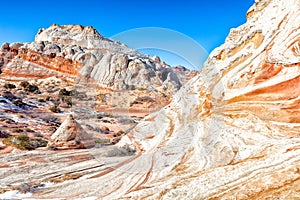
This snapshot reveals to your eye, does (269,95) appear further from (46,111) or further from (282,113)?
(46,111)

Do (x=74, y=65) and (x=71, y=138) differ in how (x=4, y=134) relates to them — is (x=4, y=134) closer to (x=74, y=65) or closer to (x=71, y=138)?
(x=71, y=138)

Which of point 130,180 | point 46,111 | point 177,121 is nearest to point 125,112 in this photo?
point 46,111

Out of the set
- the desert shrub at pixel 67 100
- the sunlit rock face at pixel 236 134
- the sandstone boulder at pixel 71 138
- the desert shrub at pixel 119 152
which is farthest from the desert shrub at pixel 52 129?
the desert shrub at pixel 67 100

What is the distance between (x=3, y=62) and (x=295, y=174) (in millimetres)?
38602

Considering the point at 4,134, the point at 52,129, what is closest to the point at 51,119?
the point at 52,129

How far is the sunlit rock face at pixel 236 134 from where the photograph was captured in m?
3.73

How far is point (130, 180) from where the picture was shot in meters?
5.14

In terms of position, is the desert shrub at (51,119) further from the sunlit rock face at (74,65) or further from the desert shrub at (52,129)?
the sunlit rock face at (74,65)

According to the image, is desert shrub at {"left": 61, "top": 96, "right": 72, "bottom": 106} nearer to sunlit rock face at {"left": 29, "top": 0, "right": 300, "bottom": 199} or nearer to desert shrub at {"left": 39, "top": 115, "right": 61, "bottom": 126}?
desert shrub at {"left": 39, "top": 115, "right": 61, "bottom": 126}

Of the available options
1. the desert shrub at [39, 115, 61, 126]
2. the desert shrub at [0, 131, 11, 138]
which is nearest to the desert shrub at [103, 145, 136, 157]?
the desert shrub at [0, 131, 11, 138]

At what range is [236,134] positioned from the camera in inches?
206

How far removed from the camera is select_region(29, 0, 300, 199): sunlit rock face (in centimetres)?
373

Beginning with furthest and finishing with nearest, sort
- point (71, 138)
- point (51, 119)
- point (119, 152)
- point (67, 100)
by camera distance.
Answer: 1. point (67, 100)
2. point (51, 119)
3. point (71, 138)
4. point (119, 152)

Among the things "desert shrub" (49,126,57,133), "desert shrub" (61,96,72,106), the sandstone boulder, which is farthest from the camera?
"desert shrub" (61,96,72,106)
